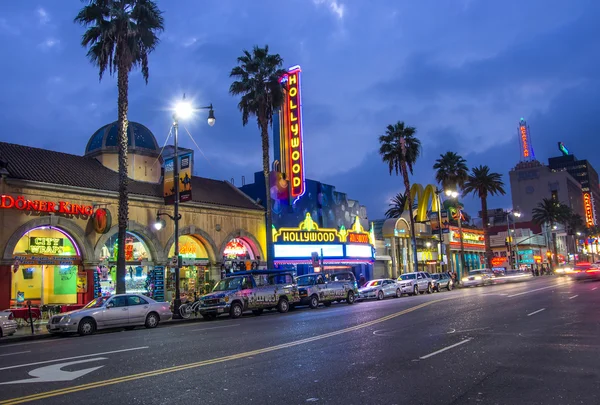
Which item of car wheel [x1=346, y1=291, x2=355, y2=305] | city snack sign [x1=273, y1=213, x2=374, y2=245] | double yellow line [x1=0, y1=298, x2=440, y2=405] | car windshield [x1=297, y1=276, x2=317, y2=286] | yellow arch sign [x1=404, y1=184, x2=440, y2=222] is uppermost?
yellow arch sign [x1=404, y1=184, x2=440, y2=222]

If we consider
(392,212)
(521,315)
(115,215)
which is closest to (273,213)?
(115,215)

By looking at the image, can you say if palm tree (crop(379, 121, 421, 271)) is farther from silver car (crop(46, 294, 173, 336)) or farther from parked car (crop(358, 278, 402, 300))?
silver car (crop(46, 294, 173, 336))

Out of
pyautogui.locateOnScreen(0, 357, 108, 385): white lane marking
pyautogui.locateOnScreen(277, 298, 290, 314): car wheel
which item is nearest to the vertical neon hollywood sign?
pyautogui.locateOnScreen(277, 298, 290, 314): car wheel

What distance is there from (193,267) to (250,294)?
28.2 feet

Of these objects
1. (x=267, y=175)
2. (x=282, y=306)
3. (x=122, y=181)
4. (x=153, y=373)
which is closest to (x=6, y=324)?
(x=122, y=181)

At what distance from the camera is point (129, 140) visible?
105 feet

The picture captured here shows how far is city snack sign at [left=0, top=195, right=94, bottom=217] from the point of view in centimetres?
2234

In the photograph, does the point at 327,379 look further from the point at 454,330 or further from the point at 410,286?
the point at 410,286

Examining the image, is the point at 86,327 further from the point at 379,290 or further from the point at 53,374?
the point at 379,290

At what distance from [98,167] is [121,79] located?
6.83 meters

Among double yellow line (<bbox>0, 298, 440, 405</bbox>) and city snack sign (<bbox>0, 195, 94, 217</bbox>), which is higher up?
city snack sign (<bbox>0, 195, 94, 217</bbox>)

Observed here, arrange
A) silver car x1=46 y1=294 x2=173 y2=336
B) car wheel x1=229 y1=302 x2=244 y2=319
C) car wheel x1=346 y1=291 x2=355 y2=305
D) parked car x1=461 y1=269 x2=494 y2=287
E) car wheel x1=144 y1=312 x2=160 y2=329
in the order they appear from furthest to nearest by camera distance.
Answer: parked car x1=461 y1=269 x2=494 y2=287, car wheel x1=346 y1=291 x2=355 y2=305, car wheel x1=229 y1=302 x2=244 y2=319, car wheel x1=144 y1=312 x2=160 y2=329, silver car x1=46 y1=294 x2=173 y2=336

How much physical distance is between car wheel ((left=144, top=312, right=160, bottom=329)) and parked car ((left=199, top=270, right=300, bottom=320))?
10.2 feet

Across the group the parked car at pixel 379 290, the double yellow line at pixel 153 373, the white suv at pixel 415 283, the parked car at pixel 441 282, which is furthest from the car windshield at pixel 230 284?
the parked car at pixel 441 282
